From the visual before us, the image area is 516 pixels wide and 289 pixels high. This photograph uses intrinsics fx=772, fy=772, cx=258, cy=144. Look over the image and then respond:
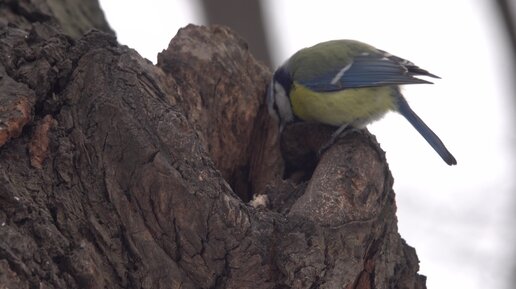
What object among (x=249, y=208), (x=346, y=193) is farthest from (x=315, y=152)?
(x=249, y=208)

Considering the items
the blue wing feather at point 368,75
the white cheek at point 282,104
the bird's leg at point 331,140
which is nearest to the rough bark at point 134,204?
the bird's leg at point 331,140

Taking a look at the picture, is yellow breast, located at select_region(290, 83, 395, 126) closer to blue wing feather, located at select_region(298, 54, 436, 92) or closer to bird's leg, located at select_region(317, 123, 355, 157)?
blue wing feather, located at select_region(298, 54, 436, 92)

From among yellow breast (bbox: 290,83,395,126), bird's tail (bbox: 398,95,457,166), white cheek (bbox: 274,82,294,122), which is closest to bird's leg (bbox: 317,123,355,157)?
white cheek (bbox: 274,82,294,122)

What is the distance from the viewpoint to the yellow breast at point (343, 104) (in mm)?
3111

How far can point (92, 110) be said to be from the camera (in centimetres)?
197

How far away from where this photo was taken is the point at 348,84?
130 inches

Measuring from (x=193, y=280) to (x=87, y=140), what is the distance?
442mm

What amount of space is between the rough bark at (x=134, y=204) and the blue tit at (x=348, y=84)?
37.7 inches

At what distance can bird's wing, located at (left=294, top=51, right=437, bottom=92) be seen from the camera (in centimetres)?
328

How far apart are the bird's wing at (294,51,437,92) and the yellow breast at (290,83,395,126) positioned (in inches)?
1.2


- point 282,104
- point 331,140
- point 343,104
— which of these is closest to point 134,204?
point 331,140

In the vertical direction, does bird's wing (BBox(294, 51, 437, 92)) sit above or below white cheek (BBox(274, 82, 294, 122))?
above

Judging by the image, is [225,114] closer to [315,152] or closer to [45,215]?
[315,152]

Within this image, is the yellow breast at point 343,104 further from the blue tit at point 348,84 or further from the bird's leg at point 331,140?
the bird's leg at point 331,140
